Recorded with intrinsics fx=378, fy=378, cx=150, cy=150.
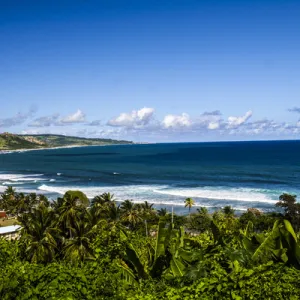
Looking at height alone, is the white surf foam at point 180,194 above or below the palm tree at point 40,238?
below

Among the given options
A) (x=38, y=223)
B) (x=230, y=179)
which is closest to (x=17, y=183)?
(x=230, y=179)

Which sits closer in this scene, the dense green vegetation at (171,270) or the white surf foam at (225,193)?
the dense green vegetation at (171,270)

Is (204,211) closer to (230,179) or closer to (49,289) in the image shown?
(49,289)

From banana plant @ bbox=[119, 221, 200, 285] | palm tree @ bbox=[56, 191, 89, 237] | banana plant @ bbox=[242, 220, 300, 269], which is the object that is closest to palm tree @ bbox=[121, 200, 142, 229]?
palm tree @ bbox=[56, 191, 89, 237]

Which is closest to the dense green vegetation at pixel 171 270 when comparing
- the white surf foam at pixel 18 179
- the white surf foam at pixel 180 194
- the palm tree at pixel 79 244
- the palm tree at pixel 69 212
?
the palm tree at pixel 79 244

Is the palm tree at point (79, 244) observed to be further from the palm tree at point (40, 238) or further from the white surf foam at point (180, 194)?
the white surf foam at point (180, 194)

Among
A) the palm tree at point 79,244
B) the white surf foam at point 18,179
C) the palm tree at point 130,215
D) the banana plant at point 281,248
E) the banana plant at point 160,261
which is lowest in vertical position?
the white surf foam at point 18,179

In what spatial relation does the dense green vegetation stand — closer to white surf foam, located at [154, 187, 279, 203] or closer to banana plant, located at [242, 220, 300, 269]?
banana plant, located at [242, 220, 300, 269]

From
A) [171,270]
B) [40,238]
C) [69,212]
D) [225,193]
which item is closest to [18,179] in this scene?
[225,193]

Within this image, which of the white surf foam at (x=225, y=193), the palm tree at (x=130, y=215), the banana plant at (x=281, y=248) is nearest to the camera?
the banana plant at (x=281, y=248)

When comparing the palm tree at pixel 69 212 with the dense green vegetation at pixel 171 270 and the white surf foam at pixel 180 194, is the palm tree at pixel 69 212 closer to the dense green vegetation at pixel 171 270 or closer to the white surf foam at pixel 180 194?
the dense green vegetation at pixel 171 270

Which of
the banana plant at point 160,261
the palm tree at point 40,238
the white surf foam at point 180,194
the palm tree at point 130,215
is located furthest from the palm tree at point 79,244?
the white surf foam at point 180,194

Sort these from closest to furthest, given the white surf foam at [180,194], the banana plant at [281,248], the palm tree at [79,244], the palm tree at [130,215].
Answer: the banana plant at [281,248] < the palm tree at [79,244] < the palm tree at [130,215] < the white surf foam at [180,194]
